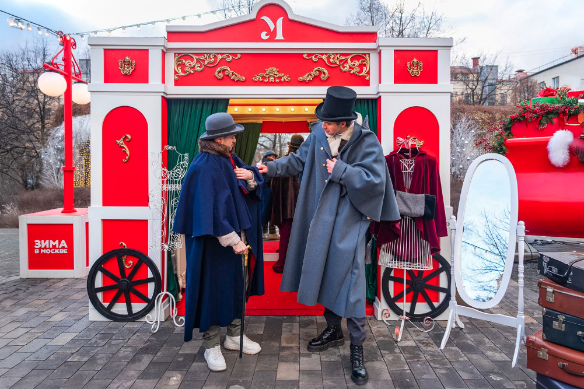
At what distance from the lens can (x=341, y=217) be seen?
2.83m

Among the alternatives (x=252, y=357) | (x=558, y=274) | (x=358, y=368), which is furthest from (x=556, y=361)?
(x=252, y=357)

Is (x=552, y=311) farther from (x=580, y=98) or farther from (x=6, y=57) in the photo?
(x=6, y=57)

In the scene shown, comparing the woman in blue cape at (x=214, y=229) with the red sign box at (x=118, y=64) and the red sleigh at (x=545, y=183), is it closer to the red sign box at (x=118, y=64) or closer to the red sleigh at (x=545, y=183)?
the red sign box at (x=118, y=64)

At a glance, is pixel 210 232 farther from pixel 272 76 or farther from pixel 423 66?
pixel 423 66

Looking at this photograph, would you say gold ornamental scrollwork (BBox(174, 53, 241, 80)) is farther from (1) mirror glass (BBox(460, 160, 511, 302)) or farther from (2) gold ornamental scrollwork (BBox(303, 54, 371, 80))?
(1) mirror glass (BBox(460, 160, 511, 302))

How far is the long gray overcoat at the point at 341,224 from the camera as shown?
2764mm

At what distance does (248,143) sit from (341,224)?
2814 millimetres

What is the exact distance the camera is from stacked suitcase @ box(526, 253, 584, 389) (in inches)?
91.4

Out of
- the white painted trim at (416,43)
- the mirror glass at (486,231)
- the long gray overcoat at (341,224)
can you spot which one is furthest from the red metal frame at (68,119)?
the mirror glass at (486,231)

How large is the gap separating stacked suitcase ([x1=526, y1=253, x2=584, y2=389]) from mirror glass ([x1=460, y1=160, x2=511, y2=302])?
0.46 meters

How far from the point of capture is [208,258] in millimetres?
2867

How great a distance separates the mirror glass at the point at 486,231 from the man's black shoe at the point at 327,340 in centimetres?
114

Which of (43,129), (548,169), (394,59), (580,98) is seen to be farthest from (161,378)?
(43,129)

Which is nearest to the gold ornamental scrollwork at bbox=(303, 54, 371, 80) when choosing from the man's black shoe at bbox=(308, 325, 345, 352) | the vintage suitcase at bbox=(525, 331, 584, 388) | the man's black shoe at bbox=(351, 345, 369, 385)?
the man's black shoe at bbox=(308, 325, 345, 352)
